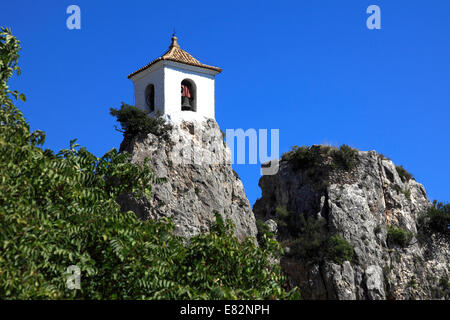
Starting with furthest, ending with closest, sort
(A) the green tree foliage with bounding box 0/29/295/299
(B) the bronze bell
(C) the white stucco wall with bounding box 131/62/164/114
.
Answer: (B) the bronze bell
(C) the white stucco wall with bounding box 131/62/164/114
(A) the green tree foliage with bounding box 0/29/295/299

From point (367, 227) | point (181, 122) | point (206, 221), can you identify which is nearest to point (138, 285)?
point (206, 221)

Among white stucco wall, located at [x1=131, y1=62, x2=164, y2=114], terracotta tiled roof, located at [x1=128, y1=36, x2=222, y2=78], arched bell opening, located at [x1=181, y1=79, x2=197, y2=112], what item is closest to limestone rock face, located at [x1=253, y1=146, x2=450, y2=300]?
arched bell opening, located at [x1=181, y1=79, x2=197, y2=112]

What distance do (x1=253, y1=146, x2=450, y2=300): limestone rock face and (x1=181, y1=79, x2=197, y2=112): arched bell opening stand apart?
1137 centimetres

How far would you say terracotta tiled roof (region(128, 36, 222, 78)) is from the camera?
41219 millimetres

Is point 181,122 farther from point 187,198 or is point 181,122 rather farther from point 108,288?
point 108,288

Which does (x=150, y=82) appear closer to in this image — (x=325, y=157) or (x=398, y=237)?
(x=325, y=157)

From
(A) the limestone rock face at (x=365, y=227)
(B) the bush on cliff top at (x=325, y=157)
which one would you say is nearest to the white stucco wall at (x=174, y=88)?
(B) the bush on cliff top at (x=325, y=157)

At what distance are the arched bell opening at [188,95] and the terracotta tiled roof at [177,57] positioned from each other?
4.30ft

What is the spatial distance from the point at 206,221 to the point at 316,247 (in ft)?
31.0

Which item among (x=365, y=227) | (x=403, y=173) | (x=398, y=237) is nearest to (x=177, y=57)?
(x=365, y=227)

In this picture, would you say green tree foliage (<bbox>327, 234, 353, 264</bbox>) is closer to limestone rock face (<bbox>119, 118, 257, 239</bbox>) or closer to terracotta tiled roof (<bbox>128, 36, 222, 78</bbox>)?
limestone rock face (<bbox>119, 118, 257, 239</bbox>)

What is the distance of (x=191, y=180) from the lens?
39.0 m

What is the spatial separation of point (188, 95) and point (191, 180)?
5.99 meters

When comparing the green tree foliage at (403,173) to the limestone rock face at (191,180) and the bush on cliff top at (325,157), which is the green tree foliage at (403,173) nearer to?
the bush on cliff top at (325,157)
